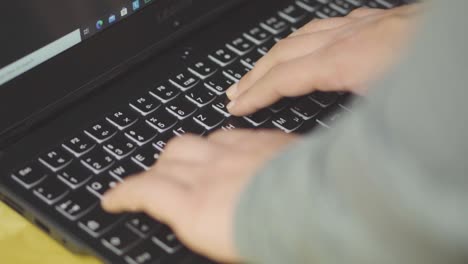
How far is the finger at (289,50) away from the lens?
0.66 m

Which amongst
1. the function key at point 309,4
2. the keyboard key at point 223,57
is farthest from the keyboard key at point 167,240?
the function key at point 309,4

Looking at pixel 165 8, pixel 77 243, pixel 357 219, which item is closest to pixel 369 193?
pixel 357 219

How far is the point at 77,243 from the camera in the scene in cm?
51

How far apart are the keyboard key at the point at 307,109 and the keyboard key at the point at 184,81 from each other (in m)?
0.09

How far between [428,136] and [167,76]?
0.33 metres

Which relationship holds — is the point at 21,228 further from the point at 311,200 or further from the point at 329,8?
the point at 329,8

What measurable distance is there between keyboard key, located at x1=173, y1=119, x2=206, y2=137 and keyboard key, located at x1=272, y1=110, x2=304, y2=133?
0.21ft

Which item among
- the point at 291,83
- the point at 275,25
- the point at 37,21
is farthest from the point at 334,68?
the point at 37,21

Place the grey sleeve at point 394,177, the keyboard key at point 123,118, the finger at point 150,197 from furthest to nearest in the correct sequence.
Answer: the keyboard key at point 123,118
the finger at point 150,197
the grey sleeve at point 394,177

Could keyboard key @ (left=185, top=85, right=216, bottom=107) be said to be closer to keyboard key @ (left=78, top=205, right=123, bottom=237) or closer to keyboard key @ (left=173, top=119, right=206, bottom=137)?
→ keyboard key @ (left=173, top=119, right=206, bottom=137)

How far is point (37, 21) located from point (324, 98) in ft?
0.83

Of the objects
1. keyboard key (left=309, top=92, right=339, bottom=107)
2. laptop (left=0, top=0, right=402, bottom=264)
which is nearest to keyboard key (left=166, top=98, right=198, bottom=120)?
laptop (left=0, top=0, right=402, bottom=264)

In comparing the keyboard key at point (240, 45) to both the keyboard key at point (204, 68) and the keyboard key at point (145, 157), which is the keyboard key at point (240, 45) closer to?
the keyboard key at point (204, 68)

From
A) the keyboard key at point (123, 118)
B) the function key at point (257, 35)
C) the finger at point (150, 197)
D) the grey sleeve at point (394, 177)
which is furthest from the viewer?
the function key at point (257, 35)
